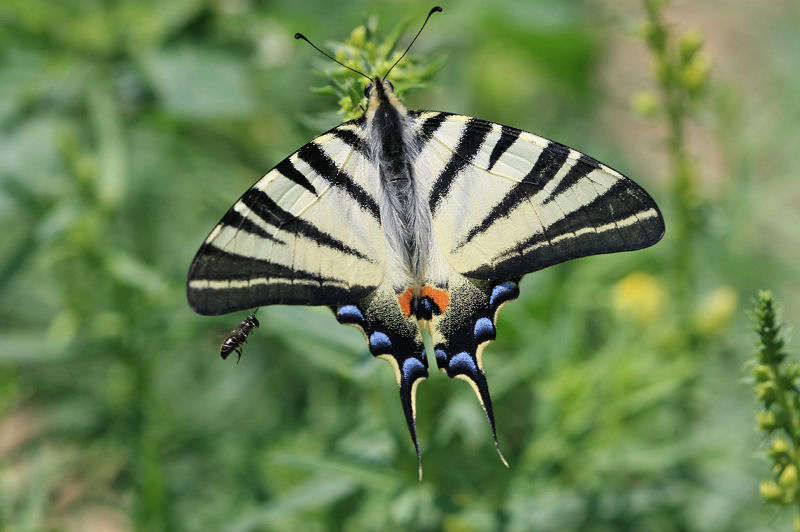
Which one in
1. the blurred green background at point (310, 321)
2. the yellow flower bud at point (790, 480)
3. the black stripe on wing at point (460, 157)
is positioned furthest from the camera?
the blurred green background at point (310, 321)

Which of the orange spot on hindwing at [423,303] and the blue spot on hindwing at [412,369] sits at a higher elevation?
the orange spot on hindwing at [423,303]

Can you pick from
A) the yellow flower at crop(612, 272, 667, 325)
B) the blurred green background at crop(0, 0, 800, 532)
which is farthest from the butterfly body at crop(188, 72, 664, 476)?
the yellow flower at crop(612, 272, 667, 325)

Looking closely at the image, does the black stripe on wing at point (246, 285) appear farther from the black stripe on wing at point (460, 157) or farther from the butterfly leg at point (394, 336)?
the black stripe on wing at point (460, 157)

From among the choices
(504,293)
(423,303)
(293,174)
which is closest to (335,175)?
(293,174)

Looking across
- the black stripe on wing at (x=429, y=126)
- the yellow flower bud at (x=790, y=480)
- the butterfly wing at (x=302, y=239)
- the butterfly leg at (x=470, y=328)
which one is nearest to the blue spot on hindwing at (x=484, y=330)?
the butterfly leg at (x=470, y=328)

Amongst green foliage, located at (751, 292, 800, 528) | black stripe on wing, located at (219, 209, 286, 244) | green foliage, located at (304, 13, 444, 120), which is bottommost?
green foliage, located at (751, 292, 800, 528)

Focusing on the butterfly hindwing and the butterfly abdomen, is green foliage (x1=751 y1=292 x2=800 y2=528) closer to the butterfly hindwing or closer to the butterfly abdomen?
the butterfly hindwing
